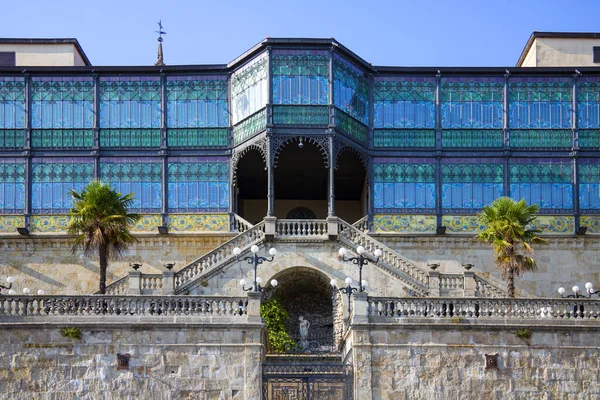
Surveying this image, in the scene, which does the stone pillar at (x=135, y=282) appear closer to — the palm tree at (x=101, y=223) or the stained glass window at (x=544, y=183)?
the palm tree at (x=101, y=223)

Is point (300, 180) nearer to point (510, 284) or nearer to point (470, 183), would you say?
point (470, 183)

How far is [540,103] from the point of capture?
51000mm

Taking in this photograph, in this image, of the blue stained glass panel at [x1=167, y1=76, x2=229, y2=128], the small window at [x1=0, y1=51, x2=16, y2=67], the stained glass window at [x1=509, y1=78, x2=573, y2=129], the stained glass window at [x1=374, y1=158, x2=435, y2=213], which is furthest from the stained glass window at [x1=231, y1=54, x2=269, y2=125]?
the small window at [x1=0, y1=51, x2=16, y2=67]

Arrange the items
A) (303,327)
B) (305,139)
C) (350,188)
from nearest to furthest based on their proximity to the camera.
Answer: (303,327) → (305,139) → (350,188)

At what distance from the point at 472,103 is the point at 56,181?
17.1 m

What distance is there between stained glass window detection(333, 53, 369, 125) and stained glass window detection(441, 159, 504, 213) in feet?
13.3

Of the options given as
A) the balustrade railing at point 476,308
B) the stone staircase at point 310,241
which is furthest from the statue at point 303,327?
the balustrade railing at point 476,308

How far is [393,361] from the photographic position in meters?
35.5

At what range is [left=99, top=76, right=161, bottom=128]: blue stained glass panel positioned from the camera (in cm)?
5056

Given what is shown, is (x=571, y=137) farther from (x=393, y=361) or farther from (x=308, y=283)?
(x=393, y=361)

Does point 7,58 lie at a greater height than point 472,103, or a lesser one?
greater

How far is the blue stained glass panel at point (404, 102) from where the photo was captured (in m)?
50.8

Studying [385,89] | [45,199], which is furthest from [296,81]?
[45,199]

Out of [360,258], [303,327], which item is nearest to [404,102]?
[303,327]
